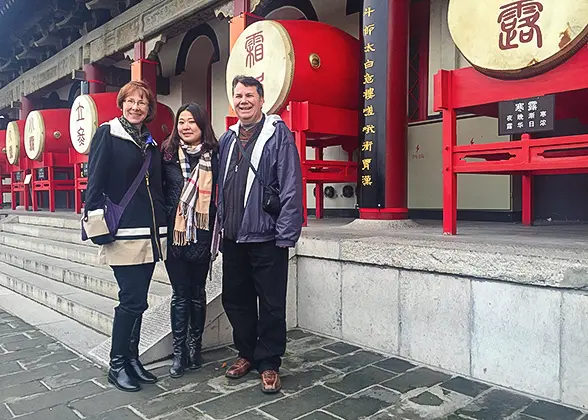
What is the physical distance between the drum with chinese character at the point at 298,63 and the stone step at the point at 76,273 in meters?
1.74

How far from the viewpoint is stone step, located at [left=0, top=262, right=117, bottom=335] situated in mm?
3307

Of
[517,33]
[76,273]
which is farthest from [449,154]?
[76,273]

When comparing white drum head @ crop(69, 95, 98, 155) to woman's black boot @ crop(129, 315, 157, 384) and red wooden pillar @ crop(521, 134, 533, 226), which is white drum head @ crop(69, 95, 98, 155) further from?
red wooden pillar @ crop(521, 134, 533, 226)

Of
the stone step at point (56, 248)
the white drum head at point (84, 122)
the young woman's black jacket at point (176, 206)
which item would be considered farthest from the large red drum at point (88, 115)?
the young woman's black jacket at point (176, 206)

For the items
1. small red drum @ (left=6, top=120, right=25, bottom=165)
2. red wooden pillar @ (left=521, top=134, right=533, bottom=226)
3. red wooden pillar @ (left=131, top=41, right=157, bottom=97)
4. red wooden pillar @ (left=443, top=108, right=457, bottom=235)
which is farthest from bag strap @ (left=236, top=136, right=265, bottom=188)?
small red drum @ (left=6, top=120, right=25, bottom=165)

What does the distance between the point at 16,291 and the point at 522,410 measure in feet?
14.6

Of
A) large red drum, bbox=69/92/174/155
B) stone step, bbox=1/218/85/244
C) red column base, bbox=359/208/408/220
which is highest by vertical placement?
large red drum, bbox=69/92/174/155

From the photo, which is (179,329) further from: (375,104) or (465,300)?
(375,104)

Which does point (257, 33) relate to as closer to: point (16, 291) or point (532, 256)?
point (532, 256)

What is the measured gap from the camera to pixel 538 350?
6.91ft

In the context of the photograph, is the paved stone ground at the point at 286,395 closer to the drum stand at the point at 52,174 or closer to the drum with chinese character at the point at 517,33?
the drum with chinese character at the point at 517,33

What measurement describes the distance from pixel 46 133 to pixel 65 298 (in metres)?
5.74

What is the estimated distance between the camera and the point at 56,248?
5.29 meters

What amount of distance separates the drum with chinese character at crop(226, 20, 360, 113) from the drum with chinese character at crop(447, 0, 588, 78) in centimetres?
139
